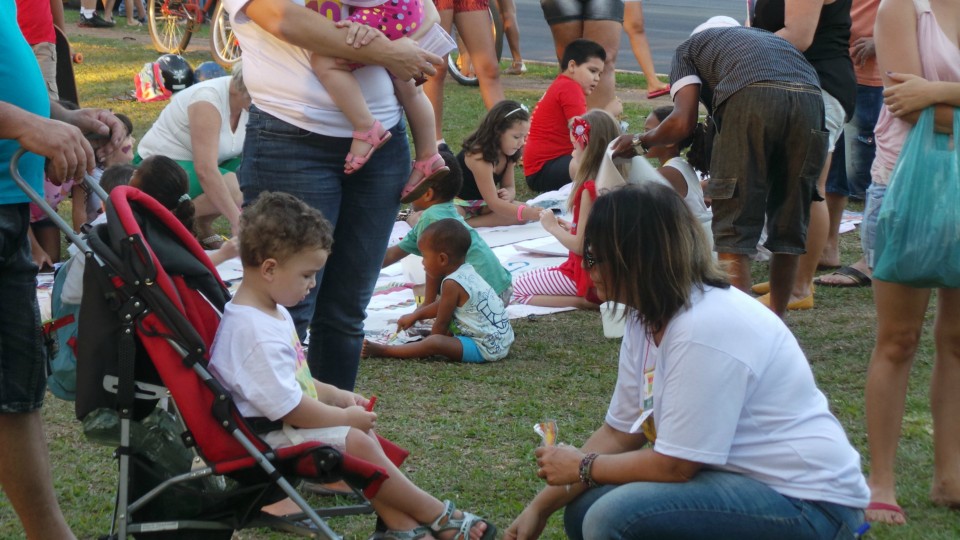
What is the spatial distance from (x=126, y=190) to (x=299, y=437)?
75cm

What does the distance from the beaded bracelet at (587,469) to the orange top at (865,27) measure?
183 inches

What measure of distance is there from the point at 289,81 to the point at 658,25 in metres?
15.5

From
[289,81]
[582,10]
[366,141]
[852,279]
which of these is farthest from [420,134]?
[582,10]

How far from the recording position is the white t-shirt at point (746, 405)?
2.60 meters

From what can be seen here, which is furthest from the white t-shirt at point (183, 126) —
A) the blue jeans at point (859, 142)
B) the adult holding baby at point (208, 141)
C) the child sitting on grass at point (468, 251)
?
the blue jeans at point (859, 142)

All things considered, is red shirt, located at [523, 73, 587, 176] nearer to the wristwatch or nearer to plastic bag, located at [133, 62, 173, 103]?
the wristwatch

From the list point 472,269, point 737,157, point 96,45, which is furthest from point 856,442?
point 96,45

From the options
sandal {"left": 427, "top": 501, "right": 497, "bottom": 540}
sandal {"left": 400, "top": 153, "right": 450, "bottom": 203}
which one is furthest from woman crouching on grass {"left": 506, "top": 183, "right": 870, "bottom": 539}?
sandal {"left": 400, "top": 153, "right": 450, "bottom": 203}

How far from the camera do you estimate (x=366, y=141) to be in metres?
3.49

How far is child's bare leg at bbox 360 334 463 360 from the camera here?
5.32 meters

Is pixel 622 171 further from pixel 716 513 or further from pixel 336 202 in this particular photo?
pixel 716 513

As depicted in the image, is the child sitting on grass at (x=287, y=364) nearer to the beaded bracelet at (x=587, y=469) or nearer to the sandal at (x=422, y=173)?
the beaded bracelet at (x=587, y=469)

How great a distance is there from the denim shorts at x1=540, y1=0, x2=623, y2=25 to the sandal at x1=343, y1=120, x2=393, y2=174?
5.52m

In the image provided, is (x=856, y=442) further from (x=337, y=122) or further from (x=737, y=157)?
(x=337, y=122)
